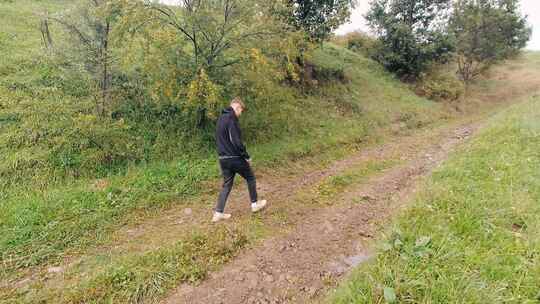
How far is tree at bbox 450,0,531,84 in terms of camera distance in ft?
53.3

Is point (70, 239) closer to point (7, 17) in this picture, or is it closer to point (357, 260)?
point (357, 260)

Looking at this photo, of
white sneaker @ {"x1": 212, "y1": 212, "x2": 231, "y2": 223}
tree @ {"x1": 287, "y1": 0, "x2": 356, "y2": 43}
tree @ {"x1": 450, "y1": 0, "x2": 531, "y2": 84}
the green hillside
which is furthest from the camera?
tree @ {"x1": 450, "y1": 0, "x2": 531, "y2": 84}

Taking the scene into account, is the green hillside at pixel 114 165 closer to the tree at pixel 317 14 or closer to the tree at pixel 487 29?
the tree at pixel 317 14

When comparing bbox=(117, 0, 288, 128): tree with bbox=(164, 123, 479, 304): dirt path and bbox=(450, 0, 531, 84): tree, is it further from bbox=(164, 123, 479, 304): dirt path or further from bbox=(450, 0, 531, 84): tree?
bbox=(450, 0, 531, 84): tree

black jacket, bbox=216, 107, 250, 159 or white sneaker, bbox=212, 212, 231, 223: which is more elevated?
black jacket, bbox=216, 107, 250, 159

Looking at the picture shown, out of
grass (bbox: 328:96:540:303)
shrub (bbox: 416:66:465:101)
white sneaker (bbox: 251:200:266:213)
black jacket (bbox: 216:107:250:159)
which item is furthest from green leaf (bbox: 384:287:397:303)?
shrub (bbox: 416:66:465:101)

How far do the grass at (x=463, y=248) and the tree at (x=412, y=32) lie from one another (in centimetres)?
1486

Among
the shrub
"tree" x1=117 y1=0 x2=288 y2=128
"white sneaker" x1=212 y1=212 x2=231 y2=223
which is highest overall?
"tree" x1=117 y1=0 x2=288 y2=128

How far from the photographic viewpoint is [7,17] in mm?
10719

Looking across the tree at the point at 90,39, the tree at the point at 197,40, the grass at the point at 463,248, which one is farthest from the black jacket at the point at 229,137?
the tree at the point at 90,39

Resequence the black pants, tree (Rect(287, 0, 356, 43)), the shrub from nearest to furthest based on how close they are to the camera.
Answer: the black pants
tree (Rect(287, 0, 356, 43))
the shrub

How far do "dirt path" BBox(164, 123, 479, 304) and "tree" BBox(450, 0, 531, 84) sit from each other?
17443 mm

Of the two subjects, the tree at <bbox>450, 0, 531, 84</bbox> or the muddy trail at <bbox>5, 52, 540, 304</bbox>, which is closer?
the muddy trail at <bbox>5, 52, 540, 304</bbox>

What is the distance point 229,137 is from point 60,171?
387 cm
